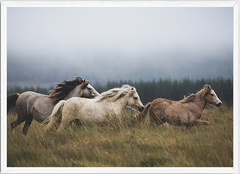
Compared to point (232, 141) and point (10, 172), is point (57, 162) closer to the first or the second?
point (10, 172)

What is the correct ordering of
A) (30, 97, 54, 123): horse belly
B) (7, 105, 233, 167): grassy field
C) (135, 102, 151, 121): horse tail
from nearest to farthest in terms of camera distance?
1. (7, 105, 233, 167): grassy field
2. (135, 102, 151, 121): horse tail
3. (30, 97, 54, 123): horse belly

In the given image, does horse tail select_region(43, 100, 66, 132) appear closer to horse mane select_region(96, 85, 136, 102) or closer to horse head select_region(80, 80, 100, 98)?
horse mane select_region(96, 85, 136, 102)

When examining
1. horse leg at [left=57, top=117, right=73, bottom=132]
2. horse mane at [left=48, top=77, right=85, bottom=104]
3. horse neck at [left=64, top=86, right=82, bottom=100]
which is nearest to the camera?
horse leg at [left=57, top=117, right=73, bottom=132]

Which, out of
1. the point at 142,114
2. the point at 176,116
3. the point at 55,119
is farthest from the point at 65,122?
the point at 176,116

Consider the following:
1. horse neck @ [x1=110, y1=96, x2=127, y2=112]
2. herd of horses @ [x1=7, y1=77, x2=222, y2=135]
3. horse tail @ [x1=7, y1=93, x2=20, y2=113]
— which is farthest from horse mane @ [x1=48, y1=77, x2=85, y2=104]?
horse neck @ [x1=110, y1=96, x2=127, y2=112]

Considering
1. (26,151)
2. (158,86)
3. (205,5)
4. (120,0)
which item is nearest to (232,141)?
(205,5)

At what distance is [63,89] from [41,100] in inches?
24.9

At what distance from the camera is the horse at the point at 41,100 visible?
466cm

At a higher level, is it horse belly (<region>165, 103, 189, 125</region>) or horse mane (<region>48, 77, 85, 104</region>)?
horse mane (<region>48, 77, 85, 104</region>)

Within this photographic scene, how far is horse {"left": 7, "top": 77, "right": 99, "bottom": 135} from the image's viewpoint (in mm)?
4656

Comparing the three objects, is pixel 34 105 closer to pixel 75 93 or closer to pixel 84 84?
pixel 75 93

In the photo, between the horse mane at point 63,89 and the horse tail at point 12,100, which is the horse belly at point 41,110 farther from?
the horse tail at point 12,100

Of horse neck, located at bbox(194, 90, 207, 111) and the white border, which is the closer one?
the white border


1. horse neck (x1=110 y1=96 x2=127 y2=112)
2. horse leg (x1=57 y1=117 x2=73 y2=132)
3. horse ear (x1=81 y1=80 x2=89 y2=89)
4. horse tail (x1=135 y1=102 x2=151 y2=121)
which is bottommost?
horse tail (x1=135 y1=102 x2=151 y2=121)
